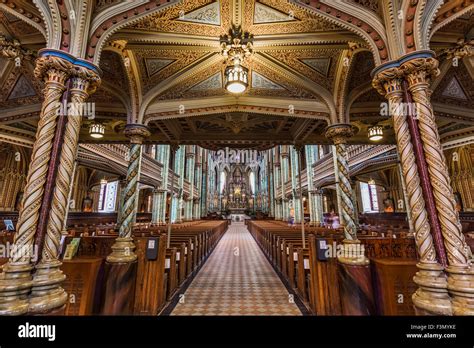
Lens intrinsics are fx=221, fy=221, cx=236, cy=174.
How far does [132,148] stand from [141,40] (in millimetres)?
2344

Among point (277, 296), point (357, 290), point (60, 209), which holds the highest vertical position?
point (60, 209)

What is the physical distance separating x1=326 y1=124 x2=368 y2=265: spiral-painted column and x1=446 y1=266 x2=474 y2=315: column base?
139 centimetres

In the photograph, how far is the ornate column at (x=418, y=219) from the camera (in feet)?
7.36

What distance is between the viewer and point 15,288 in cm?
208

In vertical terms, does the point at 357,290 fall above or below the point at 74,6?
below

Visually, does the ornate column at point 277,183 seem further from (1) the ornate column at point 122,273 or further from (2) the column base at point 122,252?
(2) the column base at point 122,252

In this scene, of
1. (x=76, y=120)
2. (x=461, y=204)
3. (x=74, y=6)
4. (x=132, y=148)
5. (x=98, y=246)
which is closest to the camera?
(x=76, y=120)

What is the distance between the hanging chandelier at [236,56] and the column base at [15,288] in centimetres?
366

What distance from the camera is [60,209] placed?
99.3 inches

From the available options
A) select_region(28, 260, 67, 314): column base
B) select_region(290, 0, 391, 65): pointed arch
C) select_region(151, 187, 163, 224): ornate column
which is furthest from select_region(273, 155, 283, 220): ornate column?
select_region(28, 260, 67, 314): column base

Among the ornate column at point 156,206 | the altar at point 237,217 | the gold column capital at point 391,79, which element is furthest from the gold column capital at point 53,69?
the altar at point 237,217

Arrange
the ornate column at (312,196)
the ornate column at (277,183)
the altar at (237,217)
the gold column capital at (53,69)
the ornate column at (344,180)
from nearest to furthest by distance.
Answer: the gold column capital at (53,69)
the ornate column at (344,180)
the ornate column at (312,196)
the ornate column at (277,183)
the altar at (237,217)
